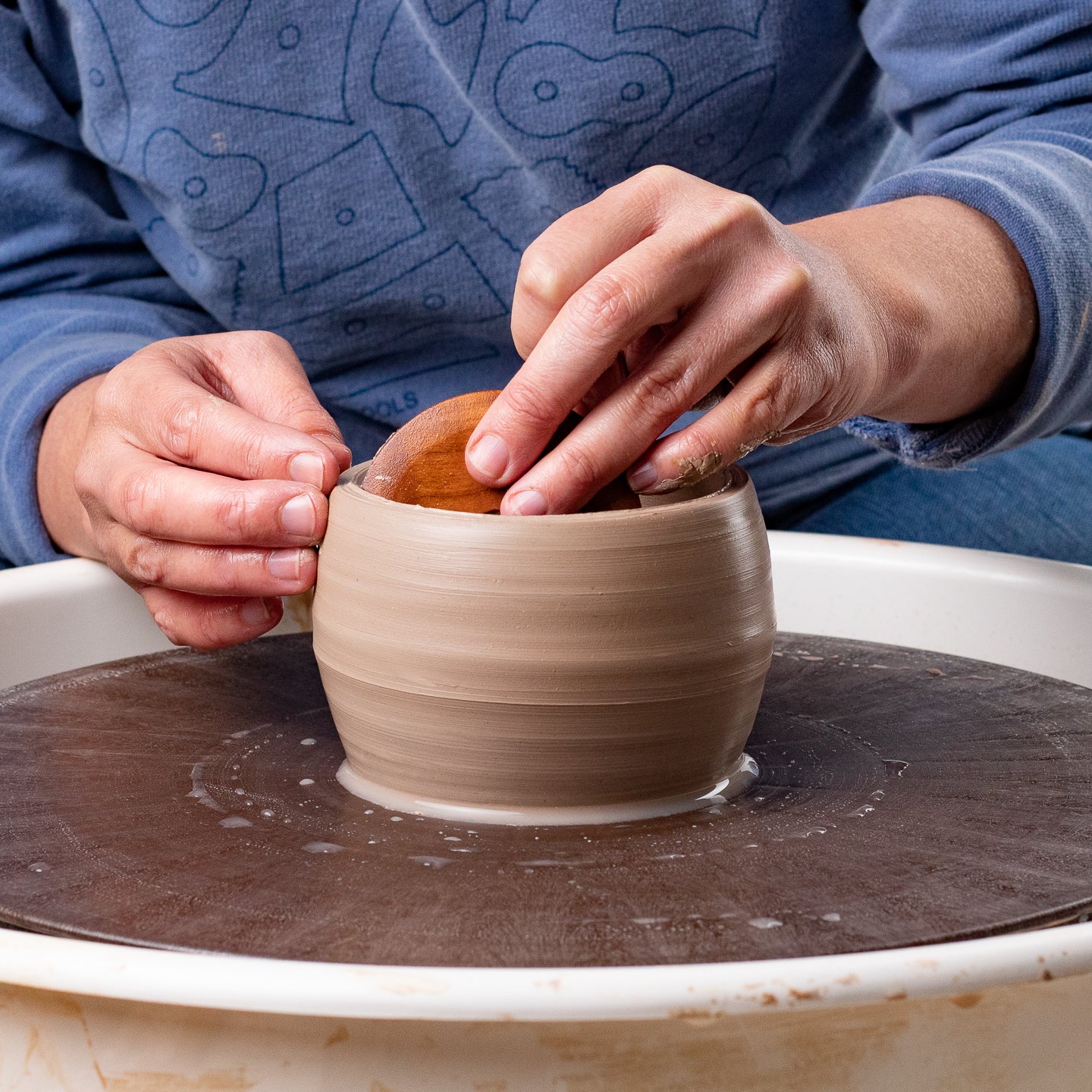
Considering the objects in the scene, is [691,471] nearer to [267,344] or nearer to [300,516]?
[300,516]

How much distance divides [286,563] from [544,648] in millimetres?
208

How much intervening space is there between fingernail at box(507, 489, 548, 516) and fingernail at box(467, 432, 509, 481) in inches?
1.0

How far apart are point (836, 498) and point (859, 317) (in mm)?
672

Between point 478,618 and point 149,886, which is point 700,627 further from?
point 149,886

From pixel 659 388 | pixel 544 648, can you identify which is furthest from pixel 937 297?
pixel 544 648

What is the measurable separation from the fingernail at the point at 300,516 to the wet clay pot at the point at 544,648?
0.08 ft

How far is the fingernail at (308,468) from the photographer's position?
0.73m

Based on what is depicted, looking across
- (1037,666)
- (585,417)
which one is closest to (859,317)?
(585,417)

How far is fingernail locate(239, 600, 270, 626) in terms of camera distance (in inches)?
33.3

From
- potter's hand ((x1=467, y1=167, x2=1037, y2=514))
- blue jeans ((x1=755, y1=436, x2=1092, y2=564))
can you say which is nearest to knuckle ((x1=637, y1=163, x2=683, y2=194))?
potter's hand ((x1=467, y1=167, x2=1037, y2=514))

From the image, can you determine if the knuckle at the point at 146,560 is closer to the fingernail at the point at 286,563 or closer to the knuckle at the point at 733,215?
the fingernail at the point at 286,563

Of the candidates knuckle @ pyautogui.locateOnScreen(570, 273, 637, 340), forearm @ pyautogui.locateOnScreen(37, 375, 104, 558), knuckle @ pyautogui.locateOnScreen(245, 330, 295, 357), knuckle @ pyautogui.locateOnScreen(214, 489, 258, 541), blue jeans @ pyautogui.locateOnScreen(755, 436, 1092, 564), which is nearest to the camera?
knuckle @ pyautogui.locateOnScreen(570, 273, 637, 340)

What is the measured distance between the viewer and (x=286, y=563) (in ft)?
2.45

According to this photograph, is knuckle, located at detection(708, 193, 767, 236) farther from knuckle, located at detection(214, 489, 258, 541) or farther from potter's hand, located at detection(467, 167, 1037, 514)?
knuckle, located at detection(214, 489, 258, 541)
